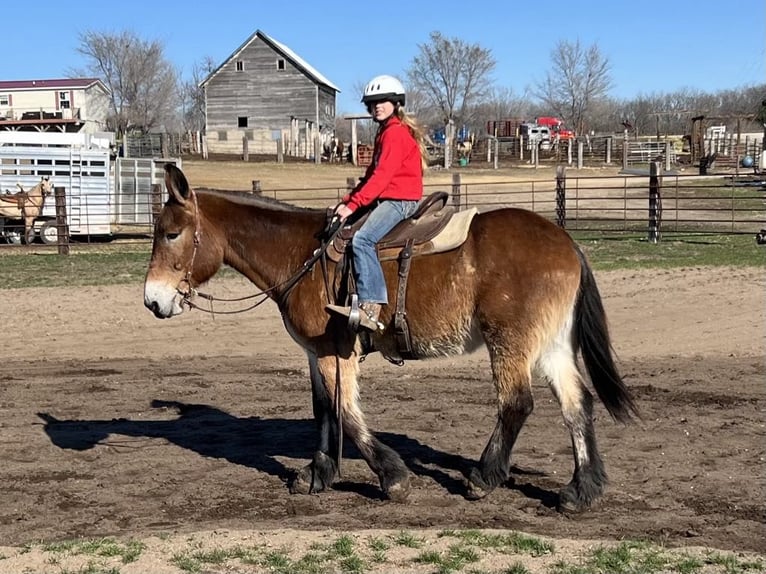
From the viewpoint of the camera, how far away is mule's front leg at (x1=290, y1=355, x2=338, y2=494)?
601 centimetres

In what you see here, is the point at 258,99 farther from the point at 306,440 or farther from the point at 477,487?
the point at 477,487

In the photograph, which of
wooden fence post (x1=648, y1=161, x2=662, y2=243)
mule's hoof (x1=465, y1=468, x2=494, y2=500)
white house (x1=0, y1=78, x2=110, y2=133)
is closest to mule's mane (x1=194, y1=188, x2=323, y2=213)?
mule's hoof (x1=465, y1=468, x2=494, y2=500)

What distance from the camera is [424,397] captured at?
875 cm

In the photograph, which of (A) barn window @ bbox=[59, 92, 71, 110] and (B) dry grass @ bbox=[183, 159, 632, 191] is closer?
(B) dry grass @ bbox=[183, 159, 632, 191]

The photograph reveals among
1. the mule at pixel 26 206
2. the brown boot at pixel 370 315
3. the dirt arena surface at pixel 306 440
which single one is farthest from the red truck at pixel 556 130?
the brown boot at pixel 370 315

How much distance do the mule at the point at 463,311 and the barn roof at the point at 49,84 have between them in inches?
2158

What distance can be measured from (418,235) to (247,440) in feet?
8.77

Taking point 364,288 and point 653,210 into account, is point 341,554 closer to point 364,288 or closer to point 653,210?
point 364,288

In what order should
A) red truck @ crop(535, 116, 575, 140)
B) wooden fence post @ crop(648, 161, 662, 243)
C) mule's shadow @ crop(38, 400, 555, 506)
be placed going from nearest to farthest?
mule's shadow @ crop(38, 400, 555, 506) < wooden fence post @ crop(648, 161, 662, 243) < red truck @ crop(535, 116, 575, 140)

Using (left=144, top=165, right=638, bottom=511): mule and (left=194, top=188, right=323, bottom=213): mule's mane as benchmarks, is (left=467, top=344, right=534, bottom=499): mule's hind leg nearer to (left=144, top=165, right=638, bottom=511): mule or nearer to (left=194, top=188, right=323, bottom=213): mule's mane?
(left=144, top=165, right=638, bottom=511): mule

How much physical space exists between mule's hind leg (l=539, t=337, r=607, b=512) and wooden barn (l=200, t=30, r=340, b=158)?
2119 inches

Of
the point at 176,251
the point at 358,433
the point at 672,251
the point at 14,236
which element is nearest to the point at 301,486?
the point at 358,433

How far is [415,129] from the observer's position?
225 inches

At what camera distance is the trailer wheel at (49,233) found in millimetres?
22438
